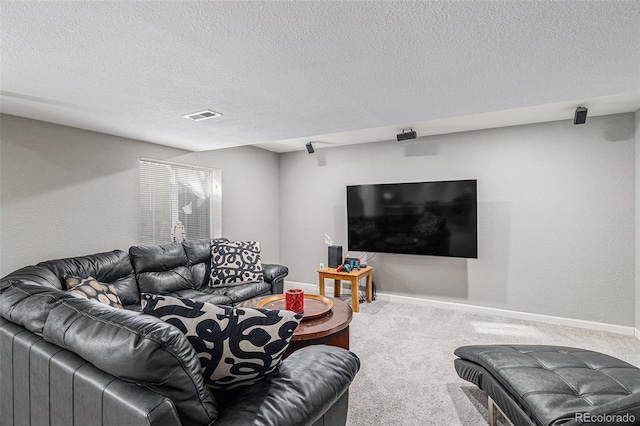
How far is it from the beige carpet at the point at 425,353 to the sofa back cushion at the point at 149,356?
4.31ft

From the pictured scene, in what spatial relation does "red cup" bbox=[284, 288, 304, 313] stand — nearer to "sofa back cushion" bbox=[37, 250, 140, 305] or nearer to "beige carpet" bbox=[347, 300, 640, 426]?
"beige carpet" bbox=[347, 300, 640, 426]

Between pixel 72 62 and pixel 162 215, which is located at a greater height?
pixel 72 62

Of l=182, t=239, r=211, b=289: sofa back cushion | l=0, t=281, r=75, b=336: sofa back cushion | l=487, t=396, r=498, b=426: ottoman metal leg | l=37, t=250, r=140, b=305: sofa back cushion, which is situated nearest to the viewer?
l=0, t=281, r=75, b=336: sofa back cushion

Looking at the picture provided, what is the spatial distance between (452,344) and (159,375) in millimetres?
2958

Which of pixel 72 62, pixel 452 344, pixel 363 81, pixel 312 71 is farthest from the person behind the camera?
pixel 452 344

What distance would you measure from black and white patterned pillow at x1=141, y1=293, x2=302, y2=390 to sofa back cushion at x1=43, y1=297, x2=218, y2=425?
8 cm

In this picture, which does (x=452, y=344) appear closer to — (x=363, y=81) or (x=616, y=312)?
(x=616, y=312)

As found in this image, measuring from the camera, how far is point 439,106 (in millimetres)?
2564

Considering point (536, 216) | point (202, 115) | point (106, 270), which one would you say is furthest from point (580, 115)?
point (106, 270)

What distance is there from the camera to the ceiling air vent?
2660 millimetres

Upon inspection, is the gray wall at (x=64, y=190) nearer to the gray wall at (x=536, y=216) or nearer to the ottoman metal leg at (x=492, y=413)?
the gray wall at (x=536, y=216)

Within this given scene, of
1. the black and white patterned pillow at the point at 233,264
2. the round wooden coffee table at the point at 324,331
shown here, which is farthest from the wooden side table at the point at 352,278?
the round wooden coffee table at the point at 324,331

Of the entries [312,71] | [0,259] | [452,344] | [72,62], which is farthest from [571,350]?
[0,259]

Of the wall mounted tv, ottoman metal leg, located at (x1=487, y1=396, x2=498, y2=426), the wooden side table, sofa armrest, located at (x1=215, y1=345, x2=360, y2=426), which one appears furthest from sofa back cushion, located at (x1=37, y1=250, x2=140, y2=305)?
ottoman metal leg, located at (x1=487, y1=396, x2=498, y2=426)
